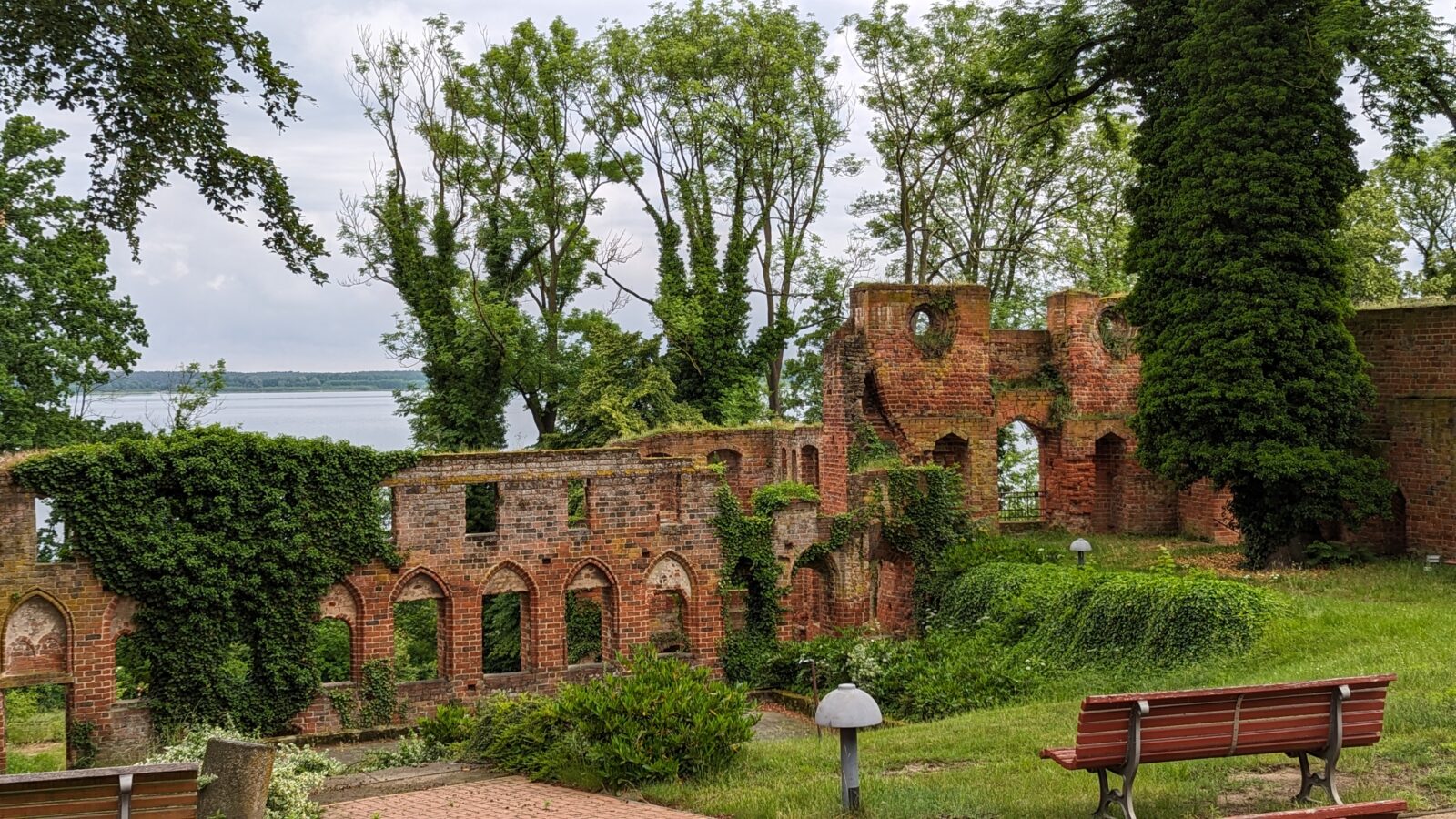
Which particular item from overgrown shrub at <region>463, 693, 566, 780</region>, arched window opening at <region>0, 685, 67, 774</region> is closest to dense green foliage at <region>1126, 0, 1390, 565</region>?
overgrown shrub at <region>463, 693, 566, 780</region>

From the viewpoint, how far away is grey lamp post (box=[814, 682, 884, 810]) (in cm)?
782

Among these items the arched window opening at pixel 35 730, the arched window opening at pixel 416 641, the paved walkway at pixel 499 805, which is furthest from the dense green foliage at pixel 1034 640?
the arched window opening at pixel 35 730

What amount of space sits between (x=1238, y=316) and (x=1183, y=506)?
25.6ft

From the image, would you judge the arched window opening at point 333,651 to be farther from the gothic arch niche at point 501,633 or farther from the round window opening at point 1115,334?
the round window opening at point 1115,334

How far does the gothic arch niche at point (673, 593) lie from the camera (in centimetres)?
2075

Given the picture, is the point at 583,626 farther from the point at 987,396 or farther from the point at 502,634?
the point at 987,396

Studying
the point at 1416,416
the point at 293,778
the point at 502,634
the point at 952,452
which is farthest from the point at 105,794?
the point at 952,452

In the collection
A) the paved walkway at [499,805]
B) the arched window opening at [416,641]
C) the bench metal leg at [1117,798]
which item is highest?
the bench metal leg at [1117,798]

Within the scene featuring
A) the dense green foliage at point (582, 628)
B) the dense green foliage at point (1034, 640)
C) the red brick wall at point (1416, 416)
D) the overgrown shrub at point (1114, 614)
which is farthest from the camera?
the dense green foliage at point (582, 628)

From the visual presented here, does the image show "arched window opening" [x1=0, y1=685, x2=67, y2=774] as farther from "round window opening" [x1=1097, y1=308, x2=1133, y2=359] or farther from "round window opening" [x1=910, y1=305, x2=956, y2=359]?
"round window opening" [x1=1097, y1=308, x2=1133, y2=359]

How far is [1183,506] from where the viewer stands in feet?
82.2

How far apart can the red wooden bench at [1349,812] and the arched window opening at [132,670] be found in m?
15.3

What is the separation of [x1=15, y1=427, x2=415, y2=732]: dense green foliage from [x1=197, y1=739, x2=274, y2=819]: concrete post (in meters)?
9.81

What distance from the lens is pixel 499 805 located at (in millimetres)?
8953
